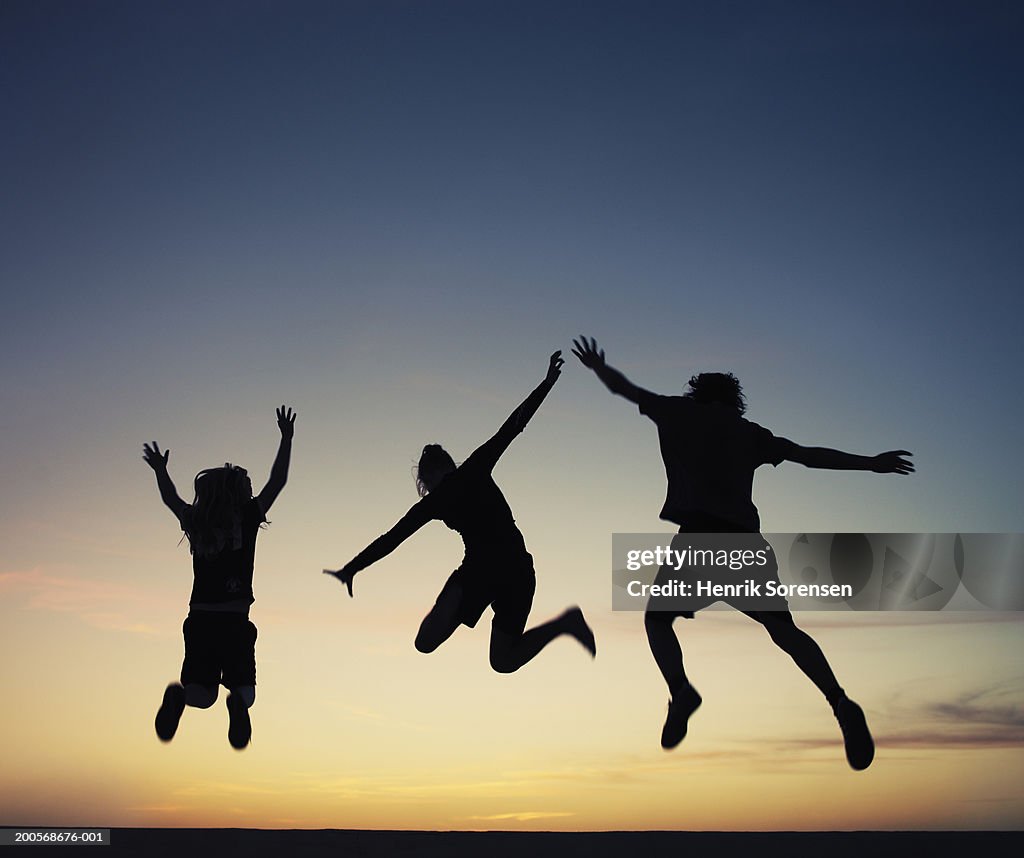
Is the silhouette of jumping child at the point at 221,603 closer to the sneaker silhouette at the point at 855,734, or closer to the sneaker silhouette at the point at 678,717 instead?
the sneaker silhouette at the point at 678,717

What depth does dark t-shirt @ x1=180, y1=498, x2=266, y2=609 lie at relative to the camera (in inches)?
276

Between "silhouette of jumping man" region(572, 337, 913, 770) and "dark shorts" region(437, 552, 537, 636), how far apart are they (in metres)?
0.97

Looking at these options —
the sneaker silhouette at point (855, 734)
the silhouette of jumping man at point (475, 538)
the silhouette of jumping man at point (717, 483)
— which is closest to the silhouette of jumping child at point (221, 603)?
the silhouette of jumping man at point (475, 538)

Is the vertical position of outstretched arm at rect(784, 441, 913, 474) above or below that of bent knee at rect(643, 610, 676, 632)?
above

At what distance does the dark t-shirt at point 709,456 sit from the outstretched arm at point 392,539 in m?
1.65

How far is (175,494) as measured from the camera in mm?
7559

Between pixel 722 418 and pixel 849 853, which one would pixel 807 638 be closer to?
pixel 722 418

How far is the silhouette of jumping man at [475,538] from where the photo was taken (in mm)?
6789

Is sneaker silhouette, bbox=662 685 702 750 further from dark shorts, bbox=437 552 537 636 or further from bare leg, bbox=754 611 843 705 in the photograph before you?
dark shorts, bbox=437 552 537 636

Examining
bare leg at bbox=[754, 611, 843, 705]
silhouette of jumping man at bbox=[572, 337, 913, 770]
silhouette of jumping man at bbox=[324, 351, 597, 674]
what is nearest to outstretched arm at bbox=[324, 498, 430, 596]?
silhouette of jumping man at bbox=[324, 351, 597, 674]

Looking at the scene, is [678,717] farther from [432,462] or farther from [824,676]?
[432,462]

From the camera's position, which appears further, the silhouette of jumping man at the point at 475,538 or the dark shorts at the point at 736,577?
the silhouette of jumping man at the point at 475,538

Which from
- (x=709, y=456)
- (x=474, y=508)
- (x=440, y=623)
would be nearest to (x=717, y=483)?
(x=709, y=456)

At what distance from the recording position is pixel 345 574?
668 centimetres
